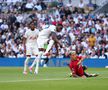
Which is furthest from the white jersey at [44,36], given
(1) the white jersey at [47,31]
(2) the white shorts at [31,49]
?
(2) the white shorts at [31,49]

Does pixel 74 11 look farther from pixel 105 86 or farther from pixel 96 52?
pixel 105 86

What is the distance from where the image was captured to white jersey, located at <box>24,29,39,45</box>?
24156mm

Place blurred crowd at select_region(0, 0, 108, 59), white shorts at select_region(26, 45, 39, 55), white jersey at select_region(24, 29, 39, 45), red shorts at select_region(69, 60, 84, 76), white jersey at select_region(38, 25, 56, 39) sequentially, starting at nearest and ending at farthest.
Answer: red shorts at select_region(69, 60, 84, 76) < white jersey at select_region(24, 29, 39, 45) < white shorts at select_region(26, 45, 39, 55) < white jersey at select_region(38, 25, 56, 39) < blurred crowd at select_region(0, 0, 108, 59)

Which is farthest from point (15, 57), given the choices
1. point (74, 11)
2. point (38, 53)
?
point (38, 53)

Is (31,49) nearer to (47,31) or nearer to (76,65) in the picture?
(47,31)

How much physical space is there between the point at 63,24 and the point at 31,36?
14753 mm

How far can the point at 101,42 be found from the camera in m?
36.6

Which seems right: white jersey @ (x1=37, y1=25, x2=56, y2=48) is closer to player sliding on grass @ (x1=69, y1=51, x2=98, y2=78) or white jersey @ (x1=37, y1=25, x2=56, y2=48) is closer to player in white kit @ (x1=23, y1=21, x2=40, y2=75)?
player in white kit @ (x1=23, y1=21, x2=40, y2=75)

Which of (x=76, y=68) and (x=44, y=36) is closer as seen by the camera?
(x=76, y=68)

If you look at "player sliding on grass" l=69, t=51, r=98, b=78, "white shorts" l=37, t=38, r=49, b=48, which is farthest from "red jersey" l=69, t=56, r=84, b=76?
"white shorts" l=37, t=38, r=49, b=48

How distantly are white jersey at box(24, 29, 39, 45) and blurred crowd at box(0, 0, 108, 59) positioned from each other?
1122 centimetres

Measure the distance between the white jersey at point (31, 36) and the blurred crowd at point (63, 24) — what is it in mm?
11224

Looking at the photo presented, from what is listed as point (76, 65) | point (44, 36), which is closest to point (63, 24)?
point (44, 36)

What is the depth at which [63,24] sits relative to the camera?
38.8 metres
